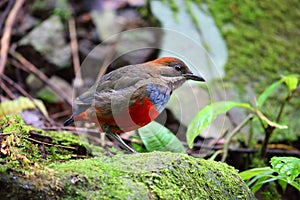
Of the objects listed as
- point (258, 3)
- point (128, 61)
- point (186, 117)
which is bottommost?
Answer: point (186, 117)

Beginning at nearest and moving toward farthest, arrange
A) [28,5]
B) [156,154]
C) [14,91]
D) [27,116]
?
[156,154]
[27,116]
[14,91]
[28,5]

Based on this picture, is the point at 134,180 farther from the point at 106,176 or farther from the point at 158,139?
the point at 158,139

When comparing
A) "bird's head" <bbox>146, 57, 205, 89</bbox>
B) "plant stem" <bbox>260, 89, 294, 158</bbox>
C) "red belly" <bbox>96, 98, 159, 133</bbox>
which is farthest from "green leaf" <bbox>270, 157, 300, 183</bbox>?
"plant stem" <bbox>260, 89, 294, 158</bbox>

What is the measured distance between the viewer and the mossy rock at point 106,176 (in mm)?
1798

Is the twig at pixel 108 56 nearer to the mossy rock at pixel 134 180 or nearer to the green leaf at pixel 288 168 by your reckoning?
the mossy rock at pixel 134 180

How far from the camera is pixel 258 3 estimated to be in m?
6.04

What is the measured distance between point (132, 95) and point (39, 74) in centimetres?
281

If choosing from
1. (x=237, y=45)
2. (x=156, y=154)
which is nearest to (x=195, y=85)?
(x=237, y=45)

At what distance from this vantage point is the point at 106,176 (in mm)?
1988

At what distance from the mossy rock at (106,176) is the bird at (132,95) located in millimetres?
536

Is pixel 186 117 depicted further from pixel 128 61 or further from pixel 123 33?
pixel 123 33

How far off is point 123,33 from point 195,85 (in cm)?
150

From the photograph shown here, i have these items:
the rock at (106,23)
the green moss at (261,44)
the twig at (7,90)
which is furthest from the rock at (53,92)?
the green moss at (261,44)

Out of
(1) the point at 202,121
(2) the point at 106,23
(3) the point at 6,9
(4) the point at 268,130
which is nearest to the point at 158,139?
(1) the point at 202,121
